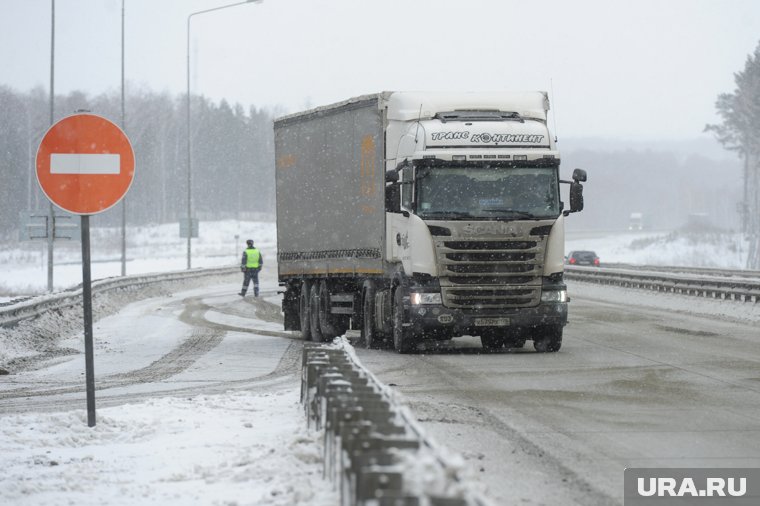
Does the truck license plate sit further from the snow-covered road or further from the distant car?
the distant car

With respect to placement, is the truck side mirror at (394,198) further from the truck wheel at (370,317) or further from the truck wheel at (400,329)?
the truck wheel at (370,317)

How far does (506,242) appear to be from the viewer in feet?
55.8

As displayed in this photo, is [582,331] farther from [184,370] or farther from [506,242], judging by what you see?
[184,370]

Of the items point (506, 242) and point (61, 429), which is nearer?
point (61, 429)

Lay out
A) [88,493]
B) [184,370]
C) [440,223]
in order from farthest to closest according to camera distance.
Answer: [440,223] < [184,370] < [88,493]

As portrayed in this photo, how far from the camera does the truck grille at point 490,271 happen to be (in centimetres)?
1697

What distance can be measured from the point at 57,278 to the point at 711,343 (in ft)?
159

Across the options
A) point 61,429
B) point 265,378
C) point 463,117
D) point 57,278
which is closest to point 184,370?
point 265,378

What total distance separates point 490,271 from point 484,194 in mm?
1061

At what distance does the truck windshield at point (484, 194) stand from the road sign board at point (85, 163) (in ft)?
25.7

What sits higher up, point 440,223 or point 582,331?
point 440,223

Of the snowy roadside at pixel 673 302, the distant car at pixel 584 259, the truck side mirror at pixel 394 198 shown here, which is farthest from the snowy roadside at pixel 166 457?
the distant car at pixel 584 259

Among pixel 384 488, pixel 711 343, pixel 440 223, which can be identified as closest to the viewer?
pixel 384 488

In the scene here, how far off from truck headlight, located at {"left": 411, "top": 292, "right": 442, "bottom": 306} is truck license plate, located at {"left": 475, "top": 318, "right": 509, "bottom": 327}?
64 centimetres
